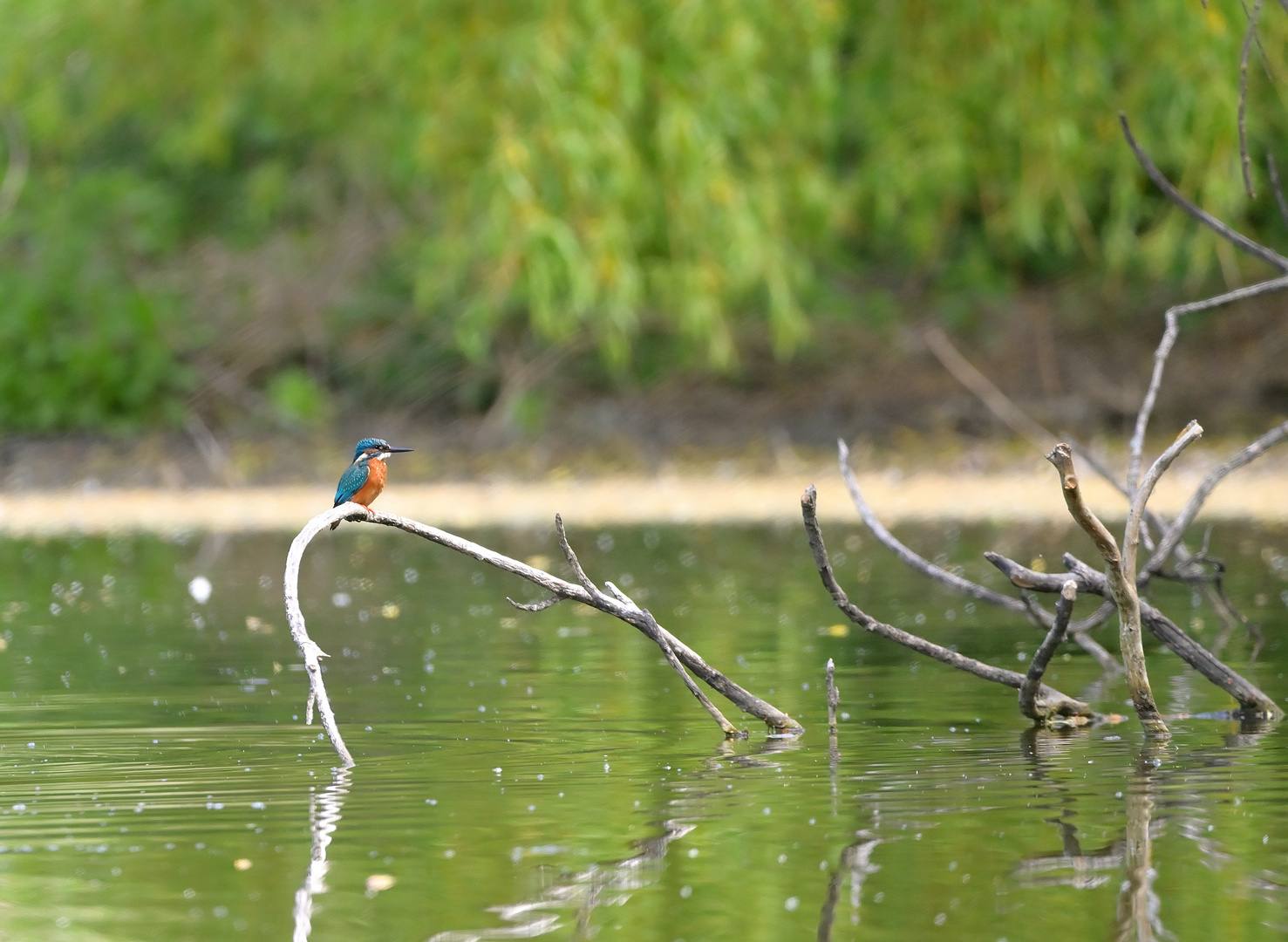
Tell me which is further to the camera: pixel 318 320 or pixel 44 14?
pixel 318 320

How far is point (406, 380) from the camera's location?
18734mm

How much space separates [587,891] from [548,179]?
11.3 metres

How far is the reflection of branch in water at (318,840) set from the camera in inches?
153

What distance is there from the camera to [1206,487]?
21.0 ft

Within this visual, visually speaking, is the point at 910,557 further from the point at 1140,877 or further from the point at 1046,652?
the point at 1140,877

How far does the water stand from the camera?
12.9 feet

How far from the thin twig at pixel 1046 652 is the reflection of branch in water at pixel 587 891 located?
1271mm

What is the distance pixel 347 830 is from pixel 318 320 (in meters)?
14.8

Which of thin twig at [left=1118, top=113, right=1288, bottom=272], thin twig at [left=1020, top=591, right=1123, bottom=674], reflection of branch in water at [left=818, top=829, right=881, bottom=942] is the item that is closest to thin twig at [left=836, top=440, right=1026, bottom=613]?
thin twig at [left=1020, top=591, right=1123, bottom=674]

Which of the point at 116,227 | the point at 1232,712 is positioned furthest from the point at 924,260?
the point at 1232,712

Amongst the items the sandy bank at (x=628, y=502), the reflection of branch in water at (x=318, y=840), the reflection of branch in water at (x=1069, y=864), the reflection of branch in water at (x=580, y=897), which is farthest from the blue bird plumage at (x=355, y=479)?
the sandy bank at (x=628, y=502)

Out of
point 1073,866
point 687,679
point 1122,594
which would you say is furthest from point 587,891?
point 1122,594

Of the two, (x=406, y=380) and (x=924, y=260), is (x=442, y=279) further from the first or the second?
(x=924, y=260)

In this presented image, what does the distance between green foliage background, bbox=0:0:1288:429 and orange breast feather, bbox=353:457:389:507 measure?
804 centimetres
